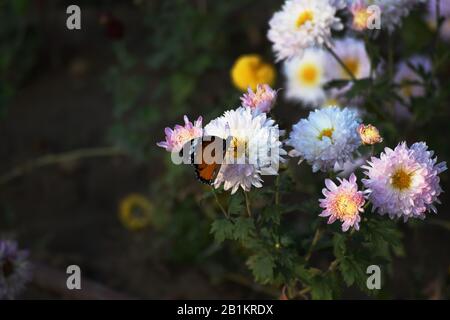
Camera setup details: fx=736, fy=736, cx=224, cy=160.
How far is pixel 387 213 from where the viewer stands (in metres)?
1.88

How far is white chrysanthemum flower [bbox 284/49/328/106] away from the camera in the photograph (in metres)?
2.78

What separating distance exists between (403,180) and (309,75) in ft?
3.95

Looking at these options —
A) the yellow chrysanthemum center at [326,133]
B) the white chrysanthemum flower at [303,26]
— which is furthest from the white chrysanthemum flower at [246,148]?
the white chrysanthemum flower at [303,26]

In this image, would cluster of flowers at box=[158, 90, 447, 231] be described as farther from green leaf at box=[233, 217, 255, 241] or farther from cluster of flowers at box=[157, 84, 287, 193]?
green leaf at box=[233, 217, 255, 241]

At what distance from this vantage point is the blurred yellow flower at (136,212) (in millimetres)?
3164

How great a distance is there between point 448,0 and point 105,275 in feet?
5.69

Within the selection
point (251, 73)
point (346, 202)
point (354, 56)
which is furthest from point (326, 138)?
point (354, 56)

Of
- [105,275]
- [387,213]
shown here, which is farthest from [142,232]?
[387,213]

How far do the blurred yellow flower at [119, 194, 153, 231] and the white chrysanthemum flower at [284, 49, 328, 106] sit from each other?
809 millimetres

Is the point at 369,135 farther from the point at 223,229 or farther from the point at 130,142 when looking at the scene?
the point at 130,142

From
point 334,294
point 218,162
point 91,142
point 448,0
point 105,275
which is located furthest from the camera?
point 91,142

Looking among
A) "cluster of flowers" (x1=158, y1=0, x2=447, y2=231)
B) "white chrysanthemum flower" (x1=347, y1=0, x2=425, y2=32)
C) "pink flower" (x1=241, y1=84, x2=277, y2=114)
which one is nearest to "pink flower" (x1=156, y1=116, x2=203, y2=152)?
"cluster of flowers" (x1=158, y1=0, x2=447, y2=231)

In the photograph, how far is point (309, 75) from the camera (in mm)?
2826
